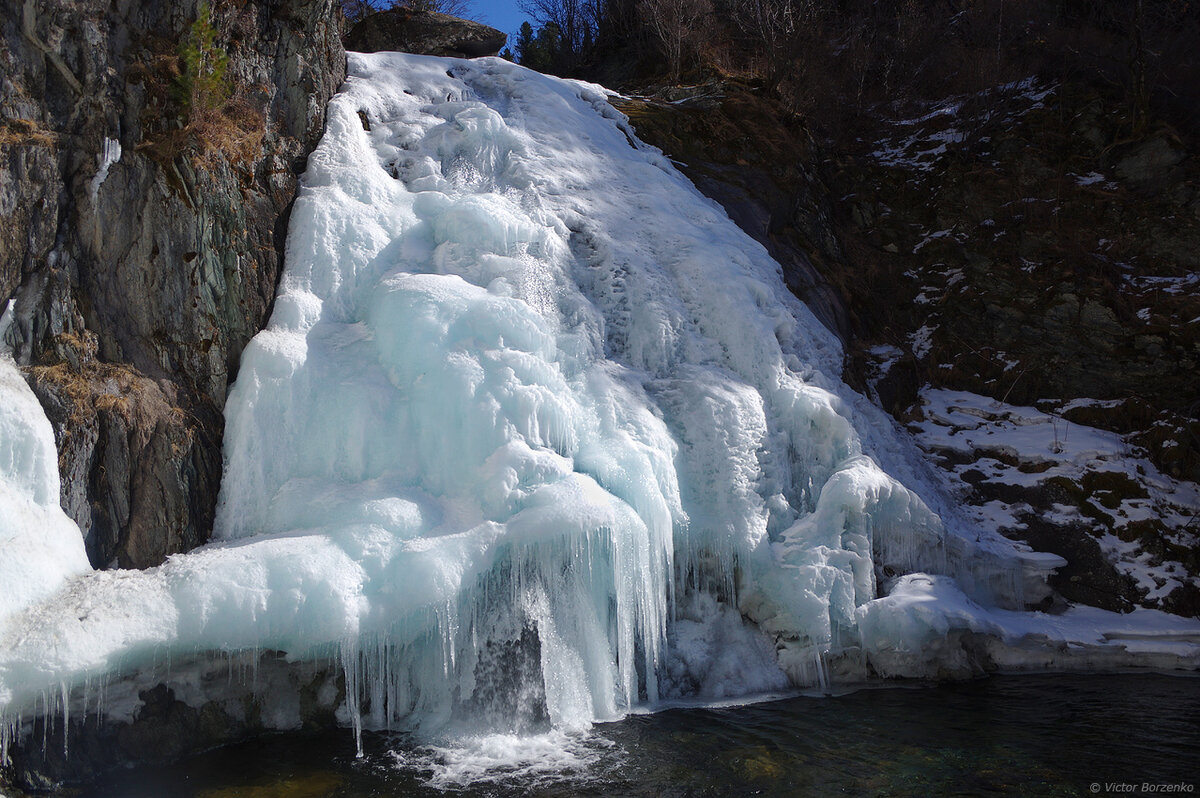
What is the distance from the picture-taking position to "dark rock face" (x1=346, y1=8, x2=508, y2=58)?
13445 millimetres

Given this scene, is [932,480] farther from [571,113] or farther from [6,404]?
[6,404]

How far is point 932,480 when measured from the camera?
965cm

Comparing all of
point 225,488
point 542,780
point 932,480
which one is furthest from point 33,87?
point 932,480

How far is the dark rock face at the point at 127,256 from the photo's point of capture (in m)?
6.31

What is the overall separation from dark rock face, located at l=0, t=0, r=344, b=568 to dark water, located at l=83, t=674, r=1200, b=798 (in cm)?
198

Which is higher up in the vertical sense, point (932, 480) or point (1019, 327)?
point (1019, 327)

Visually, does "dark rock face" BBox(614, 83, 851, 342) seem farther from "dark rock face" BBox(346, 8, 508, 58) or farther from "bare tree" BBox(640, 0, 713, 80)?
"dark rock face" BBox(346, 8, 508, 58)

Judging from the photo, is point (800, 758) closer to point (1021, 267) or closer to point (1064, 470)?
point (1064, 470)

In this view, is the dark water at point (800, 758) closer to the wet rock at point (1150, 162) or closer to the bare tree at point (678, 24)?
the wet rock at point (1150, 162)

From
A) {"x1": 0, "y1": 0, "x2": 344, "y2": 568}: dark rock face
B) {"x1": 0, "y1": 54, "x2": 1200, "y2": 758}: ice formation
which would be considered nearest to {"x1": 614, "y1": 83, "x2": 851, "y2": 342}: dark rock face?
{"x1": 0, "y1": 54, "x2": 1200, "y2": 758}: ice formation

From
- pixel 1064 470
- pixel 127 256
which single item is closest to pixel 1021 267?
pixel 1064 470

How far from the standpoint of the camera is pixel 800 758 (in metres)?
5.80

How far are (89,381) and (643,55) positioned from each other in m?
15.5

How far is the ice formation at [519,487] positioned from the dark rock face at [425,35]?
154 inches
